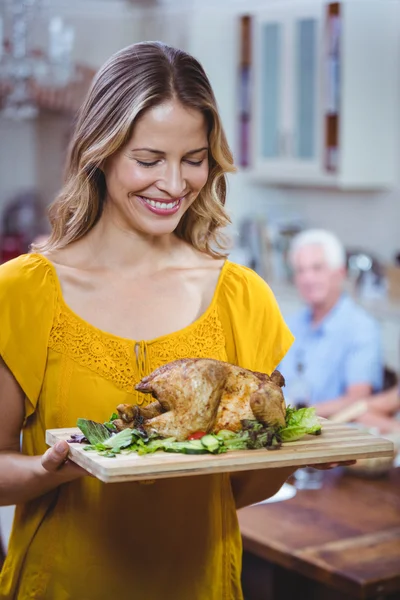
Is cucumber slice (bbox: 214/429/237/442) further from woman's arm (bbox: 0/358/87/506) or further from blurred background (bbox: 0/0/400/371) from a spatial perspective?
blurred background (bbox: 0/0/400/371)

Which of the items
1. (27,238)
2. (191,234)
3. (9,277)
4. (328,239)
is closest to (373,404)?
(328,239)

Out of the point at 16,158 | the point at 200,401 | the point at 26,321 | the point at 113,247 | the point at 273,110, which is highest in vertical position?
the point at 273,110

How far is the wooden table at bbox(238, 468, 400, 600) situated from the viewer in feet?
7.20

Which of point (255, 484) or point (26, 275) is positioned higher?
point (26, 275)

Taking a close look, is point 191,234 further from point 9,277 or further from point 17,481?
point 17,481

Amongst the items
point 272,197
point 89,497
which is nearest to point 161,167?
point 89,497

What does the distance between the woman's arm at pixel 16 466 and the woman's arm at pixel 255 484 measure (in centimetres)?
36

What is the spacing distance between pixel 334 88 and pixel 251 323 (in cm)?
362

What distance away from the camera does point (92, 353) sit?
1.58 m

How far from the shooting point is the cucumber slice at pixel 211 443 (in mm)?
1380

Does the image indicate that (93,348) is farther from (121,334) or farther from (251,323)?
(251,323)

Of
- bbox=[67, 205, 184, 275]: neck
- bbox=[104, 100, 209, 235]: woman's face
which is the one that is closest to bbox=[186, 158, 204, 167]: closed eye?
bbox=[104, 100, 209, 235]: woman's face

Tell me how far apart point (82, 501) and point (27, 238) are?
192 inches

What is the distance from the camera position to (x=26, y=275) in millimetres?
1588
